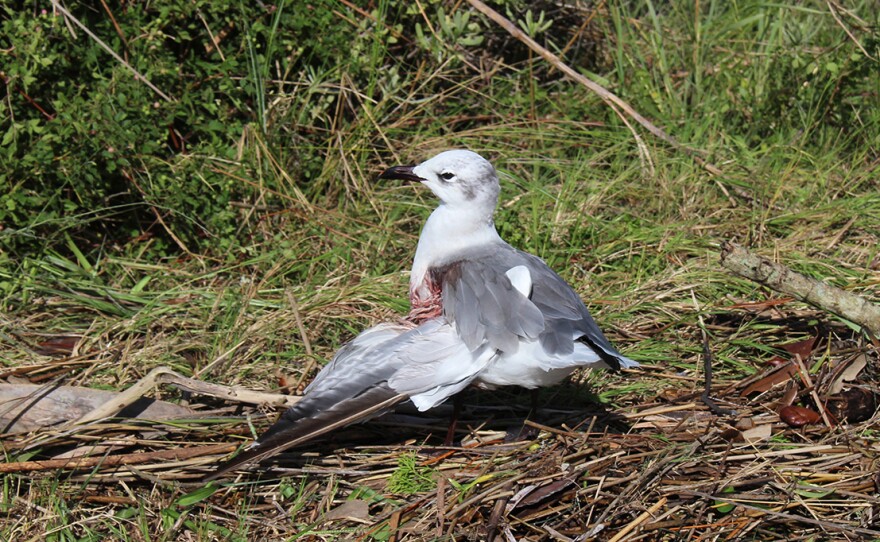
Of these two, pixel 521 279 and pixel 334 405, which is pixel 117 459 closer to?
pixel 334 405

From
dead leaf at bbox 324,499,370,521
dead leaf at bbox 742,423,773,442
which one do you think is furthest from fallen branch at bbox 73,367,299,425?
dead leaf at bbox 742,423,773,442

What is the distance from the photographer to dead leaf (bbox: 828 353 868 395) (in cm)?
334

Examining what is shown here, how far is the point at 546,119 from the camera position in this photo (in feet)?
16.6

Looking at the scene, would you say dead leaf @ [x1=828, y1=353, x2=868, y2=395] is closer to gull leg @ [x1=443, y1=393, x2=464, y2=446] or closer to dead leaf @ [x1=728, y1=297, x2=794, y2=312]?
dead leaf @ [x1=728, y1=297, x2=794, y2=312]

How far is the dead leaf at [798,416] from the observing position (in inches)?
128

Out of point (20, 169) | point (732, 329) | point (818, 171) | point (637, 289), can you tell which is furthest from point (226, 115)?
point (818, 171)

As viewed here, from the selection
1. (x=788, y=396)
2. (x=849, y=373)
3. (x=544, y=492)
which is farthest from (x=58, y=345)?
(x=849, y=373)

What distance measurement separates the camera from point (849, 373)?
11.1ft

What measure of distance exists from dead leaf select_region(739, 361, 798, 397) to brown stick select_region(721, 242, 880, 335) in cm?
24

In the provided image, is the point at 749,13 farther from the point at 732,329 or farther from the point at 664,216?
the point at 732,329

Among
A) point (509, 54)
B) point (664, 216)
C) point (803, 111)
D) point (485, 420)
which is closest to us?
point (485, 420)

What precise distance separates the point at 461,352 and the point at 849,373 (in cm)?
135

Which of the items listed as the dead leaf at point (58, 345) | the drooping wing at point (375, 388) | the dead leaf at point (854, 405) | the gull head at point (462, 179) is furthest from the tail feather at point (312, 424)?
the dead leaf at point (854, 405)

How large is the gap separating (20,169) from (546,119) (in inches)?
97.0
